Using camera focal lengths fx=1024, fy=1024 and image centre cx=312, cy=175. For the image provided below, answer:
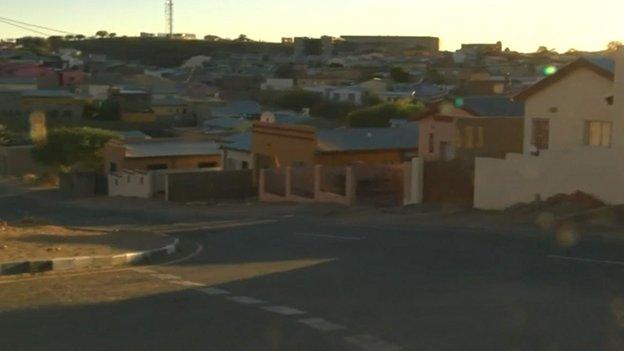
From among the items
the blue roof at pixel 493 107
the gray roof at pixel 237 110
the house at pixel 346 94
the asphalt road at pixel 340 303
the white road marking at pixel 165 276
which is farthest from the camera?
the house at pixel 346 94

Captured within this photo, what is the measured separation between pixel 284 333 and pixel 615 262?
25.1 feet

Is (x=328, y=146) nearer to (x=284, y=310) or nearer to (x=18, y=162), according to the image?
(x=18, y=162)

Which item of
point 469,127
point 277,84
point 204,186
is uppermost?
point 277,84

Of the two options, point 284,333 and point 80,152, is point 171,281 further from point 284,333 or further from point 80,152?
point 80,152

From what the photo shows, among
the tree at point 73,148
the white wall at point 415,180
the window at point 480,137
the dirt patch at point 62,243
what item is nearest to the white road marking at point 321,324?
the dirt patch at point 62,243

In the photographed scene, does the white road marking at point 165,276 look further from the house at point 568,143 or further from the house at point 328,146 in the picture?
the house at point 328,146

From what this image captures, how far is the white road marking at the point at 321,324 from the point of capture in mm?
9688

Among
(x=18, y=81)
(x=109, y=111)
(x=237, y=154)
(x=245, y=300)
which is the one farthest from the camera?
(x=18, y=81)

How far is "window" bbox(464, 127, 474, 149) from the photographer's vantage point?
129 ft

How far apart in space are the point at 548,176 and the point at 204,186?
2313 cm

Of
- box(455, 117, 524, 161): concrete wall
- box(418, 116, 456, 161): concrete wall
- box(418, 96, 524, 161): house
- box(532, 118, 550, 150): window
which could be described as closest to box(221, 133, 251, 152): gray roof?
box(418, 116, 456, 161): concrete wall

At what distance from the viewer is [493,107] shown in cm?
4391

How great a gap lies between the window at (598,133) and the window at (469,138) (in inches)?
372

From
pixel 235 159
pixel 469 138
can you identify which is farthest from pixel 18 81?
pixel 469 138
